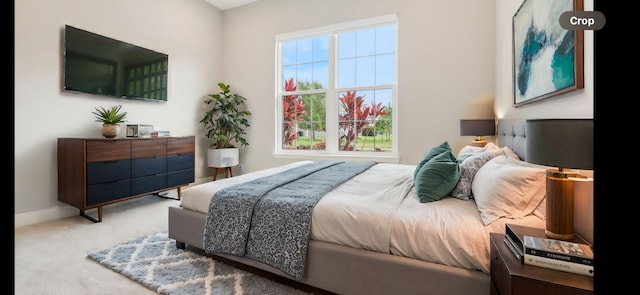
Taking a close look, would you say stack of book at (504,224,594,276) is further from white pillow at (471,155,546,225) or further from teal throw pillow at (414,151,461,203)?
teal throw pillow at (414,151,461,203)

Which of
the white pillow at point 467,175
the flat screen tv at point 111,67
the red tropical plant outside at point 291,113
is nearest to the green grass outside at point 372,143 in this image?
the red tropical plant outside at point 291,113

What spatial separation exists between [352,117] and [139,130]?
2740mm

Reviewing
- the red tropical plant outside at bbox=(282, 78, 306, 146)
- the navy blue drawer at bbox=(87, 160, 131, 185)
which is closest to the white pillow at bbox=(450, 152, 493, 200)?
the red tropical plant outside at bbox=(282, 78, 306, 146)

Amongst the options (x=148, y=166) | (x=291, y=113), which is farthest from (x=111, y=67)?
(x=291, y=113)

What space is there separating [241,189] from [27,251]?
67.6 inches

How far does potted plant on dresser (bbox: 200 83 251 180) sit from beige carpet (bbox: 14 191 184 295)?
117 centimetres

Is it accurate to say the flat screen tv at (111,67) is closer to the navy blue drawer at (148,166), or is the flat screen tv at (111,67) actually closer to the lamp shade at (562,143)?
the navy blue drawer at (148,166)

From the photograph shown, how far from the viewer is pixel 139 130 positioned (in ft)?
10.8

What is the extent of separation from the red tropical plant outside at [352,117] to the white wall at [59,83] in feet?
7.81

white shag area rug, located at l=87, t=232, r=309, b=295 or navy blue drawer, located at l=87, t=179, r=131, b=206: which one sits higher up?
navy blue drawer, located at l=87, t=179, r=131, b=206

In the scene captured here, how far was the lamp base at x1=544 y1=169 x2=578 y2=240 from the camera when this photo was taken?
1.02 meters

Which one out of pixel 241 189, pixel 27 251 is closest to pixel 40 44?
pixel 27 251

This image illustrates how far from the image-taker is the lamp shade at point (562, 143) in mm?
825

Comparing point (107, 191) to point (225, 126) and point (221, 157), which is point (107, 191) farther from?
point (225, 126)
